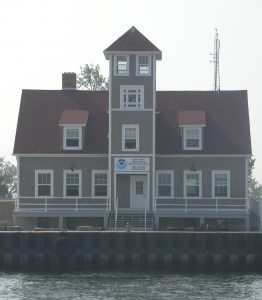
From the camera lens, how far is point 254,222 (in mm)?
72688

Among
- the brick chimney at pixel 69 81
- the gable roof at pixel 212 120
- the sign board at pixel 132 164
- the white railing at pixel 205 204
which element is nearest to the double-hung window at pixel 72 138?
the sign board at pixel 132 164

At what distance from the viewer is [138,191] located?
7100 cm

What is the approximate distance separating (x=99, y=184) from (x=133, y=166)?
7.87 ft

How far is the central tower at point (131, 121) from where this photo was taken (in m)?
70.4

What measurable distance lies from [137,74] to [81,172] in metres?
6.68

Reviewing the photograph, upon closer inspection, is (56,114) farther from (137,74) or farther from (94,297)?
(94,297)

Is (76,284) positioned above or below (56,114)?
below

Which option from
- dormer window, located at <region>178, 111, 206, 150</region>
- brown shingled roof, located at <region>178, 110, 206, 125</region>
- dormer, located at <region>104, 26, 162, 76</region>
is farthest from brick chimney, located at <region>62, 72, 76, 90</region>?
dormer window, located at <region>178, 111, 206, 150</region>

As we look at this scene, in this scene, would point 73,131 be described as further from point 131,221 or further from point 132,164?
point 131,221

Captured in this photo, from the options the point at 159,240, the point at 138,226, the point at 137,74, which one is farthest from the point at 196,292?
the point at 137,74

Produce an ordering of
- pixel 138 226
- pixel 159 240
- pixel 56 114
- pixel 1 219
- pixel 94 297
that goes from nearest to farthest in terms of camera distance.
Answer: pixel 94 297 → pixel 159 240 → pixel 138 226 → pixel 56 114 → pixel 1 219

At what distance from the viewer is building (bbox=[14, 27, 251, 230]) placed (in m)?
70.4

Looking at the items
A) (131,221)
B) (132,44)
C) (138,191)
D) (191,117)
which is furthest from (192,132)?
(131,221)

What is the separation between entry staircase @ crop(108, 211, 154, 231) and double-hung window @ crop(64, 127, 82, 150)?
490 centimetres
